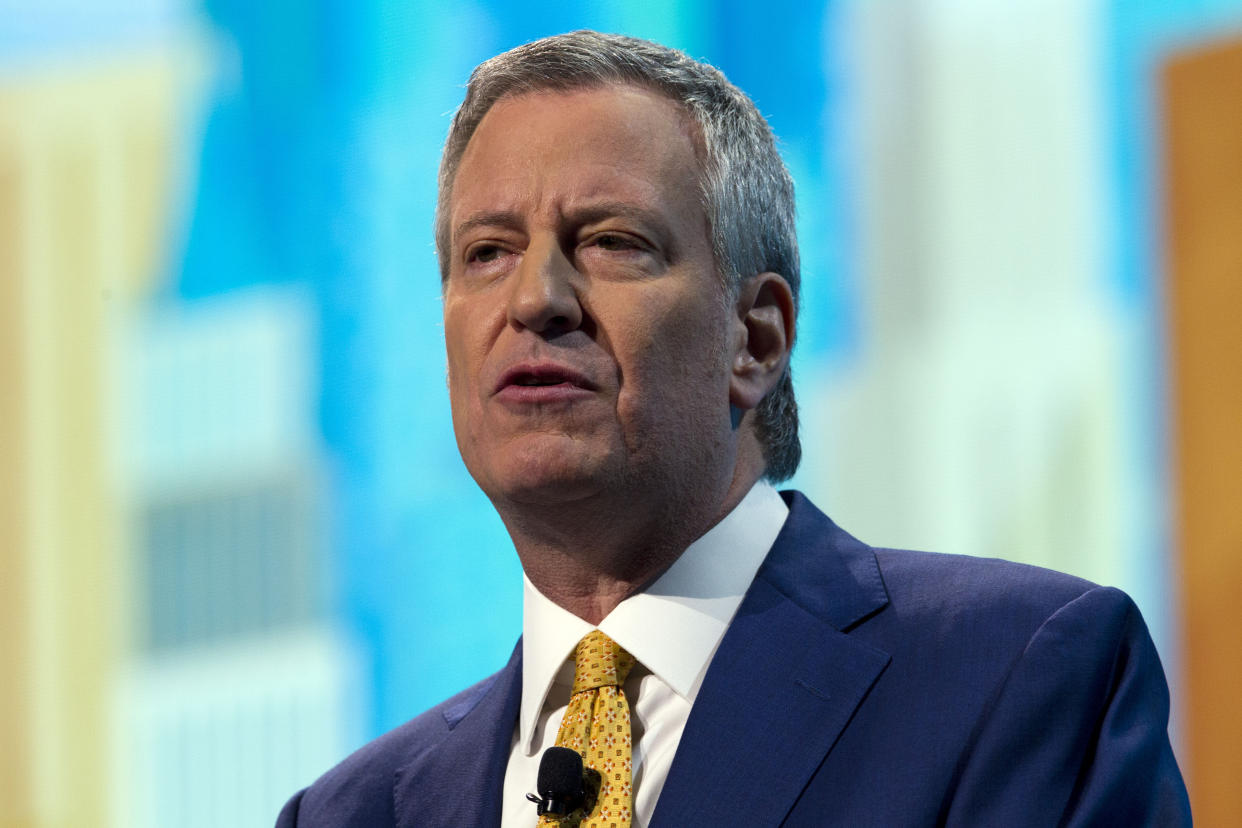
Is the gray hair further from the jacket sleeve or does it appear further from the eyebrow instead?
the jacket sleeve

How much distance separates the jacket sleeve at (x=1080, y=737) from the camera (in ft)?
5.20

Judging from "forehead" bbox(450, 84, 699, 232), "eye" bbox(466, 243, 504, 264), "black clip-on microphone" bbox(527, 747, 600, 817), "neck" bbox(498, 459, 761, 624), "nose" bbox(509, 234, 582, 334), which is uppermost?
"forehead" bbox(450, 84, 699, 232)

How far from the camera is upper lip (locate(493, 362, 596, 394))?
181 centimetres

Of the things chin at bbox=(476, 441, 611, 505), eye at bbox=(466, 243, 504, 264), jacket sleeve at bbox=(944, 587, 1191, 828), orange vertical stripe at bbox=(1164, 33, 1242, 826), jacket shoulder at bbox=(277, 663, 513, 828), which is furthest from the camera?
orange vertical stripe at bbox=(1164, 33, 1242, 826)

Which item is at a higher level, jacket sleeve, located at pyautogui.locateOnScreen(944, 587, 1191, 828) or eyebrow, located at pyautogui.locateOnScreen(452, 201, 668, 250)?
eyebrow, located at pyautogui.locateOnScreen(452, 201, 668, 250)

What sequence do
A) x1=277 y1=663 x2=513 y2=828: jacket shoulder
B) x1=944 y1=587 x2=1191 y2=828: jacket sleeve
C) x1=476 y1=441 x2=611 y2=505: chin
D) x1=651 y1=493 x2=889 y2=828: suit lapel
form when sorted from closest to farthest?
x1=944 y1=587 x2=1191 y2=828: jacket sleeve, x1=651 y1=493 x2=889 y2=828: suit lapel, x1=476 y1=441 x2=611 y2=505: chin, x1=277 y1=663 x2=513 y2=828: jacket shoulder

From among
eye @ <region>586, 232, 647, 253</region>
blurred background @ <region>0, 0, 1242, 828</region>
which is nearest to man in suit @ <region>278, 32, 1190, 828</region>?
eye @ <region>586, 232, 647, 253</region>

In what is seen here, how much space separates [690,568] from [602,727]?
9.4 inches

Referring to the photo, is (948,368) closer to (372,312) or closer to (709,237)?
(709,237)

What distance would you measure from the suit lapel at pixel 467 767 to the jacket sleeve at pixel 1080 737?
0.62m

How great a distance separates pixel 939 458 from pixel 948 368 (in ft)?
0.57

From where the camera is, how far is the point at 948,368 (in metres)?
2.91

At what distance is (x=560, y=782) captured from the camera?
1.73m

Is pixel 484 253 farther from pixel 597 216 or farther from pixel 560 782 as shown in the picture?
pixel 560 782
